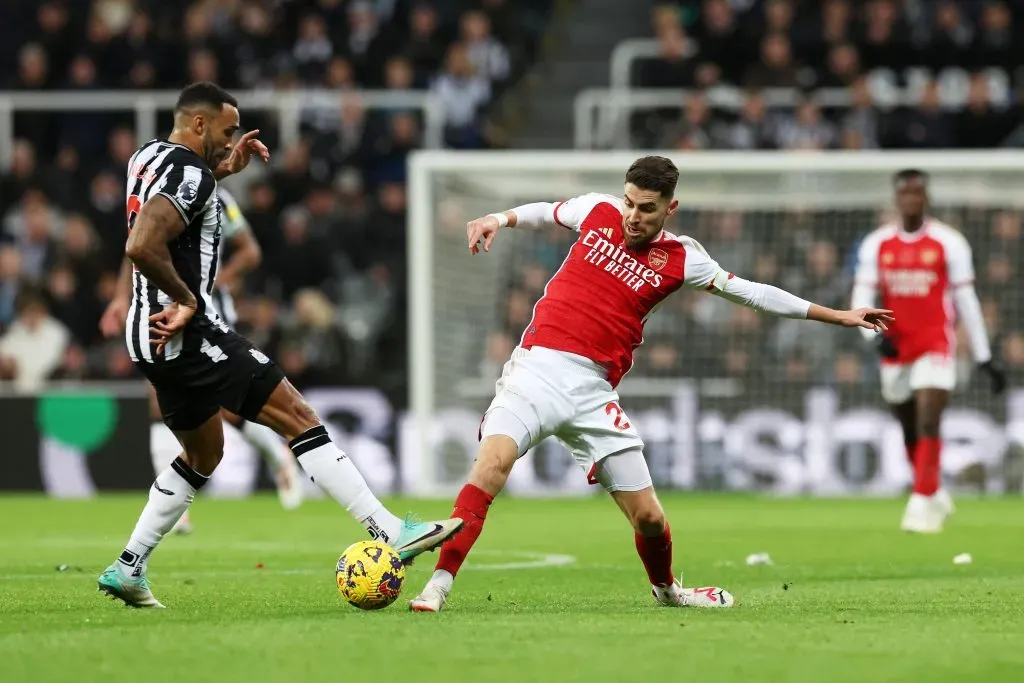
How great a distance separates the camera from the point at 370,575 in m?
7.05

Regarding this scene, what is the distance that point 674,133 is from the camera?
19547 mm

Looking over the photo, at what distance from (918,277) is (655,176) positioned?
6.05 m

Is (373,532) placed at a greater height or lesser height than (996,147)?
lesser

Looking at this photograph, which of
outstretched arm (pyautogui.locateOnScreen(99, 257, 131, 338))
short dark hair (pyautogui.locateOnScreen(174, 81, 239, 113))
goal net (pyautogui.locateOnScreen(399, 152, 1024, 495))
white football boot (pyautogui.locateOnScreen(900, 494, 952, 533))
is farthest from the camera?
goal net (pyautogui.locateOnScreen(399, 152, 1024, 495))

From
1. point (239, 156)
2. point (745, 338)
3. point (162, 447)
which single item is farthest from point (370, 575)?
point (745, 338)

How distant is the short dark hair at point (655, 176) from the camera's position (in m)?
7.30

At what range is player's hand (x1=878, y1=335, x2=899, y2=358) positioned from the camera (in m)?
12.7

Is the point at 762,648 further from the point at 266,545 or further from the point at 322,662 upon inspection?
the point at 266,545

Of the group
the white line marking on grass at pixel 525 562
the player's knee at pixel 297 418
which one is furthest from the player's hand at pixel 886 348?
the player's knee at pixel 297 418

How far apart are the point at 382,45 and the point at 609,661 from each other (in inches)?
649

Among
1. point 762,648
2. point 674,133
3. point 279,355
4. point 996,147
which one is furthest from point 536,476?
point 762,648

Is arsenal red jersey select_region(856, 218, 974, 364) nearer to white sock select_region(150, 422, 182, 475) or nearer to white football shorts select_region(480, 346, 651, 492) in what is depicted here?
white sock select_region(150, 422, 182, 475)

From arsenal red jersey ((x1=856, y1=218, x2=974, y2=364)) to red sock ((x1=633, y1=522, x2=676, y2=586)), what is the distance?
226 inches

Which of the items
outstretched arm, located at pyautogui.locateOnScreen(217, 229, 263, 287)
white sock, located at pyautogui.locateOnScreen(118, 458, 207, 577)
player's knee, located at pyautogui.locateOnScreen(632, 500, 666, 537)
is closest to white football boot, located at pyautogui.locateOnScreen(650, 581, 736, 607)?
player's knee, located at pyautogui.locateOnScreen(632, 500, 666, 537)
